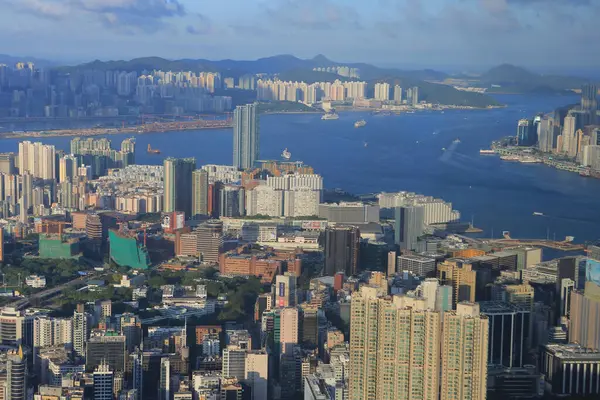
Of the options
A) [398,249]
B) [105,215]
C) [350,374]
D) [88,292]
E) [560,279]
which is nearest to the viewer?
[350,374]

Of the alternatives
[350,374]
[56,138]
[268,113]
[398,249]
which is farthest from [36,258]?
[268,113]

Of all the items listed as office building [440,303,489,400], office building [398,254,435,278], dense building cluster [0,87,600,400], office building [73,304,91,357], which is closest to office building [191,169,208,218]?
dense building cluster [0,87,600,400]

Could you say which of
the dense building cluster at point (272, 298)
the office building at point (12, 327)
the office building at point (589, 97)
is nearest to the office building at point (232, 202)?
the dense building cluster at point (272, 298)

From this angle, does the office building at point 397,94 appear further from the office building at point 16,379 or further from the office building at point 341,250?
the office building at point 16,379

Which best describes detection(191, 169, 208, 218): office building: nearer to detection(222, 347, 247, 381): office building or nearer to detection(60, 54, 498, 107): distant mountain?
detection(60, 54, 498, 107): distant mountain

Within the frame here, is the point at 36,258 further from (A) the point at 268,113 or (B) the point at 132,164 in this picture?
(A) the point at 268,113

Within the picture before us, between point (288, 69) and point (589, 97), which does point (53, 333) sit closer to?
point (589, 97)
